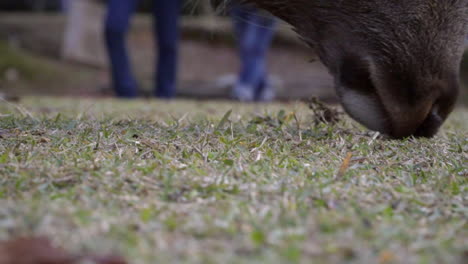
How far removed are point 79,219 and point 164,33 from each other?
4.67 m

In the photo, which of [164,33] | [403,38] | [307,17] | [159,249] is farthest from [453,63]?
[164,33]

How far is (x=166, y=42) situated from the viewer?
547 cm

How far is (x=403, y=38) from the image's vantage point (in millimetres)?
1756

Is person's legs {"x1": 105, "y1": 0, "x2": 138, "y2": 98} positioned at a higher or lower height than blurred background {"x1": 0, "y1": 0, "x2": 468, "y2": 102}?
higher

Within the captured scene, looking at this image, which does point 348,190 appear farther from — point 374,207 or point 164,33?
point 164,33

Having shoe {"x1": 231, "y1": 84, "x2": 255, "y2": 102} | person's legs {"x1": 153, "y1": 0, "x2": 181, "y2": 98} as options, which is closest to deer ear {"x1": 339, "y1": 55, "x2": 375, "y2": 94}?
person's legs {"x1": 153, "y1": 0, "x2": 181, "y2": 98}

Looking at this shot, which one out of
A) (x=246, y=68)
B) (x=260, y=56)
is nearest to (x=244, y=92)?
(x=246, y=68)

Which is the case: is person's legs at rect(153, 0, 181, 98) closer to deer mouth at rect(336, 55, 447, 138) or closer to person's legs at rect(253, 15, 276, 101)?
person's legs at rect(253, 15, 276, 101)

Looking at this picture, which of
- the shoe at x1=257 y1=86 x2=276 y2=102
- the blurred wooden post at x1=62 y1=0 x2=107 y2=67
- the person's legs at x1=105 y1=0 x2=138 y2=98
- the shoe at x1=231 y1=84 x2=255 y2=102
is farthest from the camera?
the blurred wooden post at x1=62 y1=0 x2=107 y2=67

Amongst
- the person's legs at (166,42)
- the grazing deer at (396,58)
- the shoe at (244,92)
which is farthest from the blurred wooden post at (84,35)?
the grazing deer at (396,58)

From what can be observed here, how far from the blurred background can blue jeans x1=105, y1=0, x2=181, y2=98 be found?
164cm

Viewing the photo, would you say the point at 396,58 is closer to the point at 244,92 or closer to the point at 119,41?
the point at 119,41

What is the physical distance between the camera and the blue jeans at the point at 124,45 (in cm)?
494

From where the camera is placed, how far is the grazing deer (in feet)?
5.70
